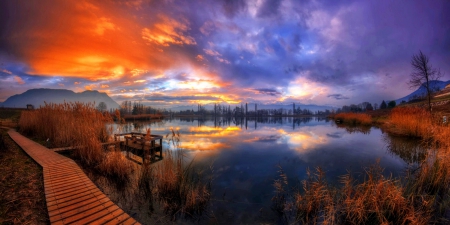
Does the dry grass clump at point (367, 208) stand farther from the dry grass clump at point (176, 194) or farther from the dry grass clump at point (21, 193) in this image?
the dry grass clump at point (21, 193)

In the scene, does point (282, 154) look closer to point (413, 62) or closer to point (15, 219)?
point (15, 219)

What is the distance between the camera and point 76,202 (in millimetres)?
4047

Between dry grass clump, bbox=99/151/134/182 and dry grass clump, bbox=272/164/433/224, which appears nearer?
dry grass clump, bbox=272/164/433/224

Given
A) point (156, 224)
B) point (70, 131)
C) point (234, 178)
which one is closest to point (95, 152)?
point (70, 131)

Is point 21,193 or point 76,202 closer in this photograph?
point 76,202

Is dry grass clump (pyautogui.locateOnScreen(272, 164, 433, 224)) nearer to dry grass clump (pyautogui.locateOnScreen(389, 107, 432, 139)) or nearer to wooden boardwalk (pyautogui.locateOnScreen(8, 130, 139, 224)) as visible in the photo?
wooden boardwalk (pyautogui.locateOnScreen(8, 130, 139, 224))

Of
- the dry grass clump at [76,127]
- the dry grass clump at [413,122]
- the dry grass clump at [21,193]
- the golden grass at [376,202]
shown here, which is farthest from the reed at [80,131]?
the dry grass clump at [413,122]

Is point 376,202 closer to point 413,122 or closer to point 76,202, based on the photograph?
point 76,202

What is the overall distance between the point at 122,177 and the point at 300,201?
20.6 ft

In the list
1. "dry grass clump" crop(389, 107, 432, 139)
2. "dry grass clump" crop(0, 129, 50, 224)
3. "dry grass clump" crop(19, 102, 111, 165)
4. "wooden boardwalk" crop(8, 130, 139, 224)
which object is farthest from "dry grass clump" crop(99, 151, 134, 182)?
"dry grass clump" crop(389, 107, 432, 139)

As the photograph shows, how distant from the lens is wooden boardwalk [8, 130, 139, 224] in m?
3.46

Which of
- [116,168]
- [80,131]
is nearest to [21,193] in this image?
[116,168]

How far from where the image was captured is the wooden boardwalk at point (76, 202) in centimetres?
346

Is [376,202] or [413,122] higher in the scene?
[413,122]
